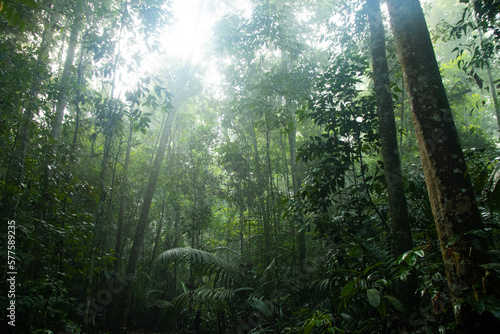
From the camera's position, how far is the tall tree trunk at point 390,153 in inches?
98.7

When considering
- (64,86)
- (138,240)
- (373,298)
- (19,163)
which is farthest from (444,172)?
(64,86)

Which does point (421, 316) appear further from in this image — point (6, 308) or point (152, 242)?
point (152, 242)

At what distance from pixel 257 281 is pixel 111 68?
4.17m

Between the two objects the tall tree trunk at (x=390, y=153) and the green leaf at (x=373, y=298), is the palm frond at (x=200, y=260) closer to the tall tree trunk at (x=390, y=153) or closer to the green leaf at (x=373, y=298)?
the tall tree trunk at (x=390, y=153)

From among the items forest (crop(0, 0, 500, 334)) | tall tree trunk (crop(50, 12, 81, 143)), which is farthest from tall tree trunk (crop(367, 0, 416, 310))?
tall tree trunk (crop(50, 12, 81, 143))

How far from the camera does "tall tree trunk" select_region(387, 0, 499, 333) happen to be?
1.44m

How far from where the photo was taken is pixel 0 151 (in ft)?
14.2

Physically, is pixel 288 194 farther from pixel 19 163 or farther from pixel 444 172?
pixel 19 163

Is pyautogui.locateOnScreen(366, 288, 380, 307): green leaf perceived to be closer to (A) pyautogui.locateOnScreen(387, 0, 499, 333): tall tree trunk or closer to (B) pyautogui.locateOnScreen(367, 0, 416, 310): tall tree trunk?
(A) pyautogui.locateOnScreen(387, 0, 499, 333): tall tree trunk

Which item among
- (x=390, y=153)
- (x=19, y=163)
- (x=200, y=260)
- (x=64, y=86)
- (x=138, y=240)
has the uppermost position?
(x=64, y=86)

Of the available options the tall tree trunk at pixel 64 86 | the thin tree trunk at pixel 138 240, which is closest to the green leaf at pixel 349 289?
the thin tree trunk at pixel 138 240

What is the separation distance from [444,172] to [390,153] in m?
1.27

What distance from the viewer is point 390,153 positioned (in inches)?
112

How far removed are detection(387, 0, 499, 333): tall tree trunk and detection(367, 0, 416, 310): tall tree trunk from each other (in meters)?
0.93
